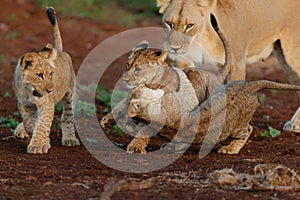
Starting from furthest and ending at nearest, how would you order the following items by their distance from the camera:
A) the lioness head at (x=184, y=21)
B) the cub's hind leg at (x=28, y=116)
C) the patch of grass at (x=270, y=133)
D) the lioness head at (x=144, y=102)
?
the patch of grass at (x=270, y=133)
the lioness head at (x=184, y=21)
the cub's hind leg at (x=28, y=116)
the lioness head at (x=144, y=102)

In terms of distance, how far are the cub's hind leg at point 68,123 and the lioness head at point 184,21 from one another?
40.9 inches

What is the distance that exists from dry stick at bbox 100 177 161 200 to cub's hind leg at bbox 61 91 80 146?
187cm

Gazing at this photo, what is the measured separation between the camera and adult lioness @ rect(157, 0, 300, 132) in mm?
6984

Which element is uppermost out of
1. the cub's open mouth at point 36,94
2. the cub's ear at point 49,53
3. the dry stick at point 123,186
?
the cub's ear at point 49,53

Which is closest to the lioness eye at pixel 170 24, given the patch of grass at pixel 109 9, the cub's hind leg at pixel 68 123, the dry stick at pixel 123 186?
the cub's hind leg at pixel 68 123

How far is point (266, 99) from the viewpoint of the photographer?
32.2ft

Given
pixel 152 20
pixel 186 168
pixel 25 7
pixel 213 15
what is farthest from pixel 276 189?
pixel 152 20

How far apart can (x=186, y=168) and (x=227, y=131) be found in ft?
2.01

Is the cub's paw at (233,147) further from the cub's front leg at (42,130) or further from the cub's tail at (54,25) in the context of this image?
the cub's tail at (54,25)

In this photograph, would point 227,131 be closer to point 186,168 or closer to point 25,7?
point 186,168

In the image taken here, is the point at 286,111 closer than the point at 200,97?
No

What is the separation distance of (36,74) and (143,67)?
832 mm

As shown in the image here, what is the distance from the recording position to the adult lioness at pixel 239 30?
6.98m

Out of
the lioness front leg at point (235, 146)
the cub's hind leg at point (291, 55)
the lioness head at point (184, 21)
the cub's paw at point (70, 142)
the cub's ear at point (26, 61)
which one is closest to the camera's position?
the cub's ear at point (26, 61)
